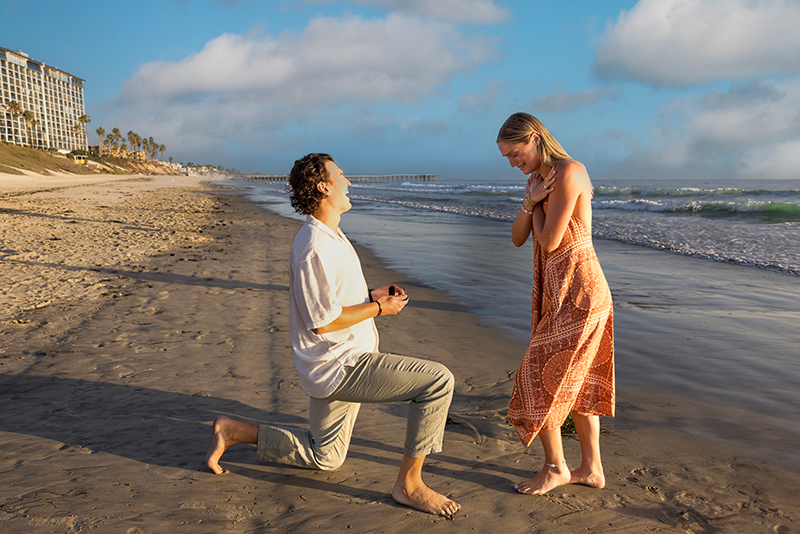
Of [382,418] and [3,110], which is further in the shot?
[3,110]

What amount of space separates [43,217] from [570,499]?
16414 mm

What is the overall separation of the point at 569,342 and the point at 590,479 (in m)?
0.81

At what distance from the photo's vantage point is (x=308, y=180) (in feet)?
7.94

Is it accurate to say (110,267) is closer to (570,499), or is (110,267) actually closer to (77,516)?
(77,516)

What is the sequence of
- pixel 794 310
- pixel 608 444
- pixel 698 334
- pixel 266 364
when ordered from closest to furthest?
pixel 608 444 → pixel 266 364 → pixel 698 334 → pixel 794 310

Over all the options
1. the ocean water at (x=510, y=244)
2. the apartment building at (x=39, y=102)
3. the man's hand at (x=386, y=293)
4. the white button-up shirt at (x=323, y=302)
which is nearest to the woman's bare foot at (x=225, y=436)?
the white button-up shirt at (x=323, y=302)

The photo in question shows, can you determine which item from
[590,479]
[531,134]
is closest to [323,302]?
[531,134]

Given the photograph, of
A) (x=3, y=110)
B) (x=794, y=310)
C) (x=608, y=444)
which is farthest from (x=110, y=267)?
(x=3, y=110)

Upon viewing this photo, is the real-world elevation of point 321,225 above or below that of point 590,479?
above

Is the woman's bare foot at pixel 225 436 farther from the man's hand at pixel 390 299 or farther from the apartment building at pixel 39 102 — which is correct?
the apartment building at pixel 39 102

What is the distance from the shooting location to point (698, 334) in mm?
5352

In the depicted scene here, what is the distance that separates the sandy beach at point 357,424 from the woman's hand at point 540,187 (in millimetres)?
1581

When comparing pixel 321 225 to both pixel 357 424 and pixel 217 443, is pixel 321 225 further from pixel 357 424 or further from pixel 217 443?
pixel 357 424

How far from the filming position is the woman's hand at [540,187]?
247 cm
